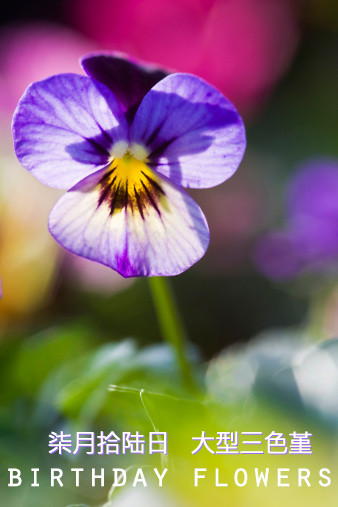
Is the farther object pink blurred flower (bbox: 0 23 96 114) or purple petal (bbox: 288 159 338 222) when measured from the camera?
pink blurred flower (bbox: 0 23 96 114)

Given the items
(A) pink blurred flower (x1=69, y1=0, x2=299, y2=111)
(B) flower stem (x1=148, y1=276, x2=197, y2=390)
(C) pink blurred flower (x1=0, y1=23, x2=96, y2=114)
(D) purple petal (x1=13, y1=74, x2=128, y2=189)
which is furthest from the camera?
(A) pink blurred flower (x1=69, y1=0, x2=299, y2=111)

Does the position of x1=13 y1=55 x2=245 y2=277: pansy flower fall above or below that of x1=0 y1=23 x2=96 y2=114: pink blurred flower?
below

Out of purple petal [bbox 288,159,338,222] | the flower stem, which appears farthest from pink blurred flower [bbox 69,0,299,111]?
the flower stem

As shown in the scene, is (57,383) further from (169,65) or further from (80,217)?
(169,65)

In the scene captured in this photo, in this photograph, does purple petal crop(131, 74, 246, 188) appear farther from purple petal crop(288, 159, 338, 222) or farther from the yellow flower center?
purple petal crop(288, 159, 338, 222)

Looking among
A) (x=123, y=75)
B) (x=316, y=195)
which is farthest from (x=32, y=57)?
(x=123, y=75)

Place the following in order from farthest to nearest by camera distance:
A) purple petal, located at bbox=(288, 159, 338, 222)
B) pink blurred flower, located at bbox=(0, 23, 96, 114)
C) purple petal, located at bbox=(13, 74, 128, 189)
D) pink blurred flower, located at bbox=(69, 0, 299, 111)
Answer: pink blurred flower, located at bbox=(69, 0, 299, 111), pink blurred flower, located at bbox=(0, 23, 96, 114), purple petal, located at bbox=(288, 159, 338, 222), purple petal, located at bbox=(13, 74, 128, 189)

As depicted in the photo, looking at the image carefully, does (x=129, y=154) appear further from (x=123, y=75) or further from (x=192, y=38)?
(x=192, y=38)

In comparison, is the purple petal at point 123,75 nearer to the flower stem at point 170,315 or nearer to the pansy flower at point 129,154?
the pansy flower at point 129,154
